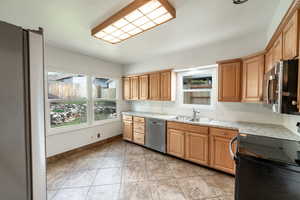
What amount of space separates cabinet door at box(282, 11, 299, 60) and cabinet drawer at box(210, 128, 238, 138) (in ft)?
4.32

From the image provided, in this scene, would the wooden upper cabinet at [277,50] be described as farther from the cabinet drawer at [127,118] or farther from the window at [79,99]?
the window at [79,99]

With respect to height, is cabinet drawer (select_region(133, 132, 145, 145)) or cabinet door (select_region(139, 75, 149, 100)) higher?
cabinet door (select_region(139, 75, 149, 100))

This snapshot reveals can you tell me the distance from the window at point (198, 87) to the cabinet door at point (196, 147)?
0.89 meters

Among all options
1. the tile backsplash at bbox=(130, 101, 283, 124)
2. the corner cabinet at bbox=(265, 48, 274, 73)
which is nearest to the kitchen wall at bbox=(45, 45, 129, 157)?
the tile backsplash at bbox=(130, 101, 283, 124)

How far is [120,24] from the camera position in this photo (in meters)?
1.88

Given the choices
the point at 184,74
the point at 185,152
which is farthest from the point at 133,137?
the point at 184,74

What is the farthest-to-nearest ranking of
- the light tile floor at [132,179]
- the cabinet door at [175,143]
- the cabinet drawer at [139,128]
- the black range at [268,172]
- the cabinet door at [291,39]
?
the cabinet drawer at [139,128], the cabinet door at [175,143], the light tile floor at [132,179], the cabinet door at [291,39], the black range at [268,172]

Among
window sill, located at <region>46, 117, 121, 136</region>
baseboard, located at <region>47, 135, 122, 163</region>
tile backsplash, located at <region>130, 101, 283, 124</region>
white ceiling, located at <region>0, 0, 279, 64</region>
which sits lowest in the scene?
baseboard, located at <region>47, 135, 122, 163</region>

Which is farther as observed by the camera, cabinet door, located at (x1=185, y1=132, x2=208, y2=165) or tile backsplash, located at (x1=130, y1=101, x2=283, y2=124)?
cabinet door, located at (x1=185, y1=132, x2=208, y2=165)

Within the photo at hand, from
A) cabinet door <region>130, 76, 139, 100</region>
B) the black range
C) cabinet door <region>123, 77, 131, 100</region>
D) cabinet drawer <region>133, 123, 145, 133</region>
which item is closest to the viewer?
the black range

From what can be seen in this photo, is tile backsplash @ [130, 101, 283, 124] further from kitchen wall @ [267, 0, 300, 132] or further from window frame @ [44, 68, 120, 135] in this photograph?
window frame @ [44, 68, 120, 135]

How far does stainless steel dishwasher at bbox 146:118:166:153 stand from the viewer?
3082 mm

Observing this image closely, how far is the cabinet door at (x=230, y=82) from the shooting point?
2311mm

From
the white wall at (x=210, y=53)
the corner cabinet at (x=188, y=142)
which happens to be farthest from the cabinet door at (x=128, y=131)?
the white wall at (x=210, y=53)
